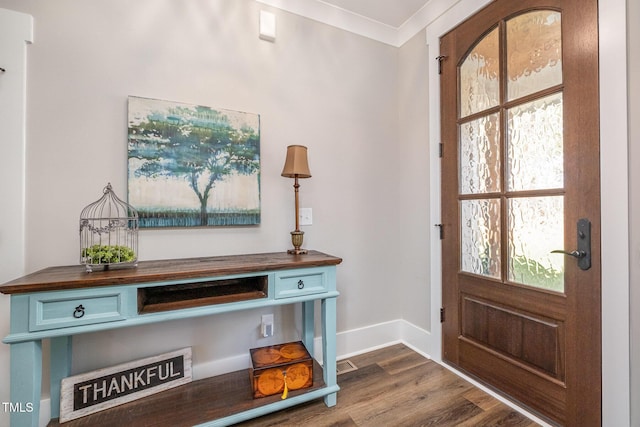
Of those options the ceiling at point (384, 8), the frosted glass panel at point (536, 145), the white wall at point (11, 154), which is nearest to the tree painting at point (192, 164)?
the white wall at point (11, 154)

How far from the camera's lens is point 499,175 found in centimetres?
175

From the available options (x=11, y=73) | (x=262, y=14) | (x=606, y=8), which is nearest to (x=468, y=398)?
(x=606, y=8)

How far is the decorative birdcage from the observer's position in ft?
4.70

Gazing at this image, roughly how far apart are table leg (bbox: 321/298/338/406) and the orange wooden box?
0.09 meters

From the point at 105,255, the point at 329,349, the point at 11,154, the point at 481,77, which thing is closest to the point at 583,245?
the point at 481,77

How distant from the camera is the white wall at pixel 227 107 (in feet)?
5.07

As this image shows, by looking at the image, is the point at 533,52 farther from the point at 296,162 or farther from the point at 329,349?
the point at 329,349

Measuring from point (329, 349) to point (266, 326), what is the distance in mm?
495

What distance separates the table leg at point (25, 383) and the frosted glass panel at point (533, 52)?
8.68ft

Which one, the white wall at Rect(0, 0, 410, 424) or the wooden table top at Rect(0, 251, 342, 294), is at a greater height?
the white wall at Rect(0, 0, 410, 424)

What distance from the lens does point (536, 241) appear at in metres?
1.57

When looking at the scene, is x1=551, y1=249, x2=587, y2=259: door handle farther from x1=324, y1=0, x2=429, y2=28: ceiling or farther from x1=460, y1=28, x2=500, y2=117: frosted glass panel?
x1=324, y1=0, x2=429, y2=28: ceiling

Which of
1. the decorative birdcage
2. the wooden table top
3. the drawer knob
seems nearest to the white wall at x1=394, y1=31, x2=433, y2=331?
the wooden table top

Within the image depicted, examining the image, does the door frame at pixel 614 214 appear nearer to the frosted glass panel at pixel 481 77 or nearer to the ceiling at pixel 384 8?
the frosted glass panel at pixel 481 77
